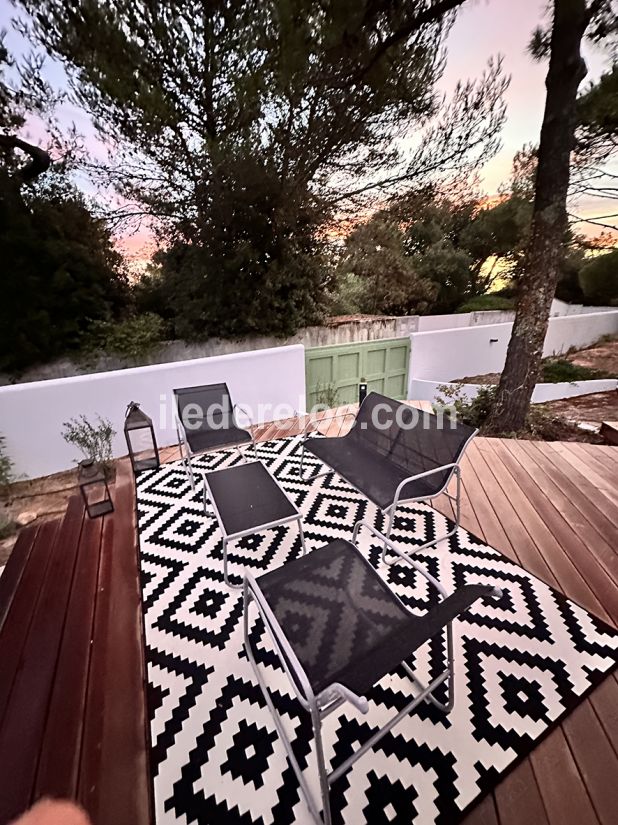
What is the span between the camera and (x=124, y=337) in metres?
5.29

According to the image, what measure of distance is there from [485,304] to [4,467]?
35.8 feet

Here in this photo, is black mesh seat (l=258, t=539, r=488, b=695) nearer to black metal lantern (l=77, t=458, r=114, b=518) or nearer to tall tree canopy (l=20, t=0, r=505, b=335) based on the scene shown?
black metal lantern (l=77, t=458, r=114, b=518)

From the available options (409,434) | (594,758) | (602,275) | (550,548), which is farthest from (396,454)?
(602,275)

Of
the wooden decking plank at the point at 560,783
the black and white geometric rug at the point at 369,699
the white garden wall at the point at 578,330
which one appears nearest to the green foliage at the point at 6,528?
the black and white geometric rug at the point at 369,699

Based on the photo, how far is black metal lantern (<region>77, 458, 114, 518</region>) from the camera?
2.42 metres

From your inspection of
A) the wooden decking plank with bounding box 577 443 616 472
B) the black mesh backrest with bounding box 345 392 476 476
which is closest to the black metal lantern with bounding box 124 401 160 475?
the black mesh backrest with bounding box 345 392 476 476

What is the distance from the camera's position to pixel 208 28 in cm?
421

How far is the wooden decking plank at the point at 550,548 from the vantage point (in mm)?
1894

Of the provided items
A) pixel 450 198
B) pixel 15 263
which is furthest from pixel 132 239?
pixel 450 198

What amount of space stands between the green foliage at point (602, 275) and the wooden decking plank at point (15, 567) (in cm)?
1113

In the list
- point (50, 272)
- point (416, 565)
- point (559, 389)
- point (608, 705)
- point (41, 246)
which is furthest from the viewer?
point (559, 389)

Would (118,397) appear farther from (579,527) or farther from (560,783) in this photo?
(579,527)

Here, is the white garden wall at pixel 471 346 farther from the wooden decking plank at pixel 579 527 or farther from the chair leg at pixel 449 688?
the chair leg at pixel 449 688

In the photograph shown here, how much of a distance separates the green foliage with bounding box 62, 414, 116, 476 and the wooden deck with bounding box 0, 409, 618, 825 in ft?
2.35
